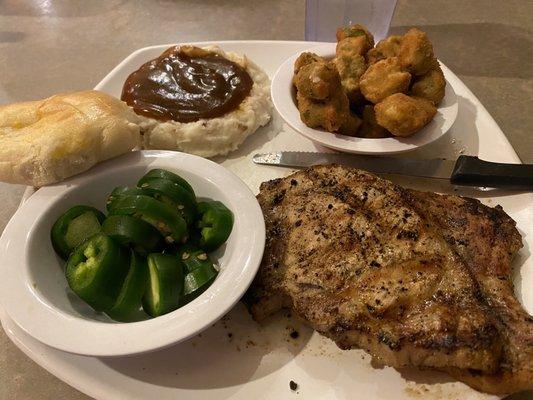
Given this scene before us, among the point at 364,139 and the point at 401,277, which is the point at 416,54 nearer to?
the point at 364,139

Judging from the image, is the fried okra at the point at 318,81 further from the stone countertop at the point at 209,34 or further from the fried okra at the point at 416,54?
the stone countertop at the point at 209,34

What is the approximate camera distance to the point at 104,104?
2.54 meters

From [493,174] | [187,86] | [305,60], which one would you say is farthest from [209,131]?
[493,174]

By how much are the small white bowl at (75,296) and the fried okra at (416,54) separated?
4.21 feet

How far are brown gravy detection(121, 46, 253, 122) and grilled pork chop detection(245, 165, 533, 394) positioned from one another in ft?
3.09

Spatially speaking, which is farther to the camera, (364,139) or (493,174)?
(364,139)

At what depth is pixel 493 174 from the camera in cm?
251

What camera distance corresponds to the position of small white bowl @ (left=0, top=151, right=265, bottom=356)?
179 cm

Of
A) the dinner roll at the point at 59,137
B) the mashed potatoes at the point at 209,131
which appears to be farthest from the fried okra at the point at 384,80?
the dinner roll at the point at 59,137

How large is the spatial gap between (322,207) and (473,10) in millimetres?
3725

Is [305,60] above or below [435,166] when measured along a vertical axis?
above

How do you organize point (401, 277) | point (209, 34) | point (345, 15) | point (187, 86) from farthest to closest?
point (209, 34) < point (345, 15) < point (187, 86) < point (401, 277)

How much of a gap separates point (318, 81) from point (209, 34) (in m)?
2.49

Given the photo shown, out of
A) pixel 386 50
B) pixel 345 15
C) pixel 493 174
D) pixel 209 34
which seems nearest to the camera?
pixel 493 174
